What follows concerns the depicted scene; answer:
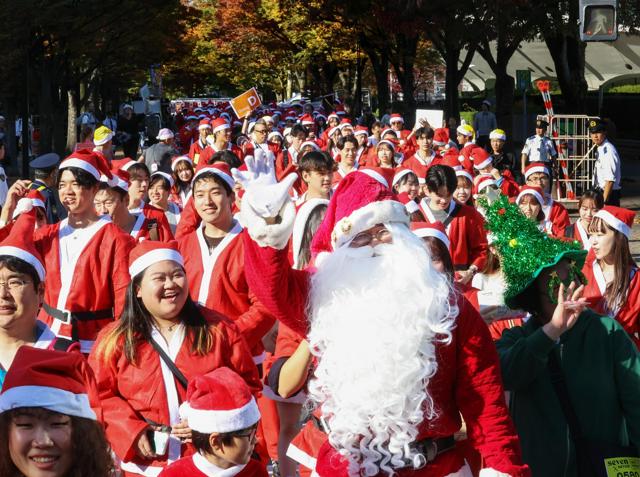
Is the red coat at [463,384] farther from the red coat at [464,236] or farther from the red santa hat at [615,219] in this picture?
the red coat at [464,236]

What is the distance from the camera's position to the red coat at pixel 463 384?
380cm

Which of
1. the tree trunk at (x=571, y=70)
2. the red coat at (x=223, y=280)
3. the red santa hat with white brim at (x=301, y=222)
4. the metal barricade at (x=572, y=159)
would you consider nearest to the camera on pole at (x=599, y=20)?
the red santa hat with white brim at (x=301, y=222)

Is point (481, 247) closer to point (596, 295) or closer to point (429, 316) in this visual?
point (596, 295)

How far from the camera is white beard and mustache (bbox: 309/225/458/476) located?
12.2 ft

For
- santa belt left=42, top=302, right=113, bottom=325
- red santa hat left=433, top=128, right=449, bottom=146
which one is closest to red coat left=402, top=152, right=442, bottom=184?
red santa hat left=433, top=128, right=449, bottom=146

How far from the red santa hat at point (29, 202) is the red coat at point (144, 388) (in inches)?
111

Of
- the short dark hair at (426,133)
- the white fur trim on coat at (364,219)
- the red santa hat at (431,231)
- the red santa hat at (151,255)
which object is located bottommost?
the short dark hair at (426,133)

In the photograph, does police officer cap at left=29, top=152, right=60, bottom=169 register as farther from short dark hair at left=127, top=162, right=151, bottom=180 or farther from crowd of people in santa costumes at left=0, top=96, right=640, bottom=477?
crowd of people in santa costumes at left=0, top=96, right=640, bottom=477

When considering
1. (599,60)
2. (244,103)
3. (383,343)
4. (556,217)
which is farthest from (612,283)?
(599,60)

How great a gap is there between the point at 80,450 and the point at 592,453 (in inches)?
79.8

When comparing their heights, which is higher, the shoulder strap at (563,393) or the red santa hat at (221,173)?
the red santa hat at (221,173)

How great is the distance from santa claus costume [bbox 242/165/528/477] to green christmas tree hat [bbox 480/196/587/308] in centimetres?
71

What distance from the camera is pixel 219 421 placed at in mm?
4066

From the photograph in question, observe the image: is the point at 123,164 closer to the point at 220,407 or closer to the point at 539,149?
the point at 220,407
